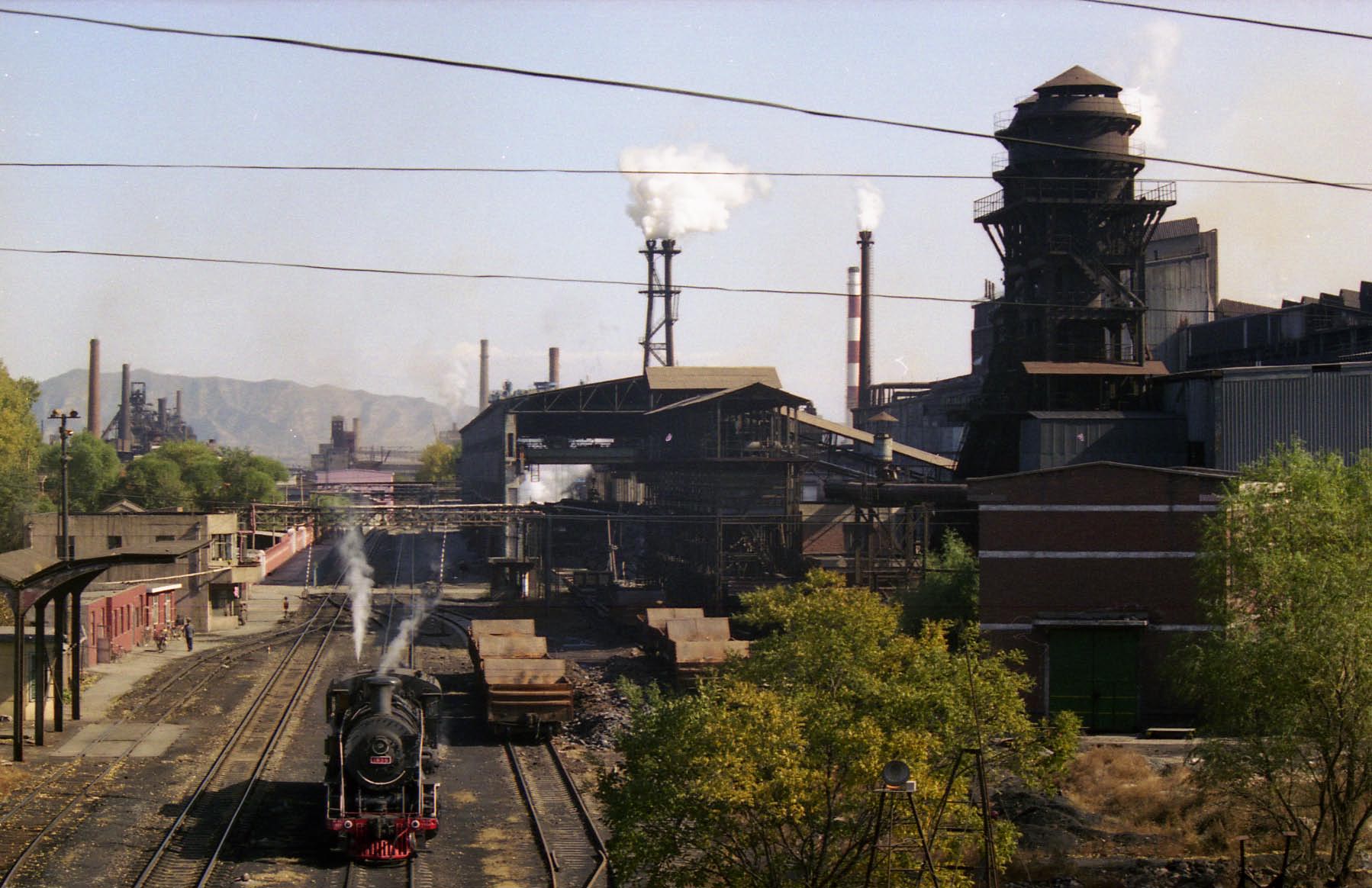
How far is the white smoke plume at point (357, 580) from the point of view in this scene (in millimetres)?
36744

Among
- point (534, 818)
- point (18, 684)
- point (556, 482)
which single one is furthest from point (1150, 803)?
point (556, 482)

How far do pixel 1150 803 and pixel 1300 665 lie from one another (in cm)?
570

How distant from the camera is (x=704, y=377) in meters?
66.0

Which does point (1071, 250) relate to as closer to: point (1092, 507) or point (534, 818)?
point (1092, 507)

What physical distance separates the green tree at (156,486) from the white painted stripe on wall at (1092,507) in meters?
65.5

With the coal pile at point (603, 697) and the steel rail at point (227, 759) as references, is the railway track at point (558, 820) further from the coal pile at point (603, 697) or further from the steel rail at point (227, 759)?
the steel rail at point (227, 759)

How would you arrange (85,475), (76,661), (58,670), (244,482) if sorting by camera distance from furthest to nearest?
(244,482) → (85,475) → (76,661) → (58,670)

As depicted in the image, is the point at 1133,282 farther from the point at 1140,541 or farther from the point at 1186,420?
the point at 1140,541

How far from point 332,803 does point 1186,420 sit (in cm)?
3560

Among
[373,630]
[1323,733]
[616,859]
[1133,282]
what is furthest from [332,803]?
[1133,282]

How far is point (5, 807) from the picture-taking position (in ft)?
70.8

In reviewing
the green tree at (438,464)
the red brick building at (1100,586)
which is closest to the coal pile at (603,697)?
the red brick building at (1100,586)

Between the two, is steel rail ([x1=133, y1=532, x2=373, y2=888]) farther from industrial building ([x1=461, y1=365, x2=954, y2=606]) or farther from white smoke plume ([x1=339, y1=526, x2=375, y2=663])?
industrial building ([x1=461, y1=365, x2=954, y2=606])

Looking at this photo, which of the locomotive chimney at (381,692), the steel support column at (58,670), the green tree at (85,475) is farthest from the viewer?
the green tree at (85,475)
